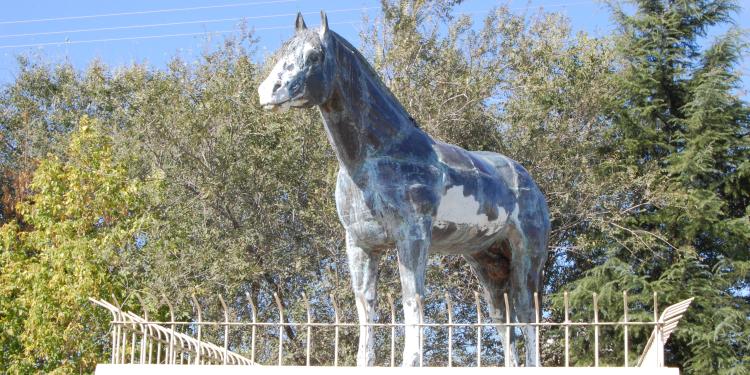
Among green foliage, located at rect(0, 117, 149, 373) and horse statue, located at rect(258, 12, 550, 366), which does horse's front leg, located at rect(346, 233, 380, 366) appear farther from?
green foliage, located at rect(0, 117, 149, 373)

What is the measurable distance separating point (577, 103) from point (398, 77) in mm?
3351

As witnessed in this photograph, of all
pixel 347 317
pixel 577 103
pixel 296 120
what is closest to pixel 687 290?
pixel 577 103

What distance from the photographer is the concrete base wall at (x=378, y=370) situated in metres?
7.16

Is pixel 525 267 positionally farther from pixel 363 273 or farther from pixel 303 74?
pixel 303 74

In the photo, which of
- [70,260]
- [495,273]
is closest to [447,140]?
[70,260]

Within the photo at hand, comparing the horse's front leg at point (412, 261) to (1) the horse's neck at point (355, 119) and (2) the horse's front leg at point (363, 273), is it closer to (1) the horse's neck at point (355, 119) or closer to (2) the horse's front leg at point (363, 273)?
(2) the horse's front leg at point (363, 273)

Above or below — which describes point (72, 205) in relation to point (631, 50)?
below

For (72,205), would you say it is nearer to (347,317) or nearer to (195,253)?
(195,253)

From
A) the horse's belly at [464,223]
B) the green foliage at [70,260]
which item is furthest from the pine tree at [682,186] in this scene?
the horse's belly at [464,223]

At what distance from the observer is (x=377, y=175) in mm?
8148

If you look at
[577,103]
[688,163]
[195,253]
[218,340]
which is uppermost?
[577,103]

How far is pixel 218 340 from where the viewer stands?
18891 mm

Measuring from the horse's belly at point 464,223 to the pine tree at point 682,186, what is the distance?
8783 mm

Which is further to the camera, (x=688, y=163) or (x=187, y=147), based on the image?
(x=187, y=147)
